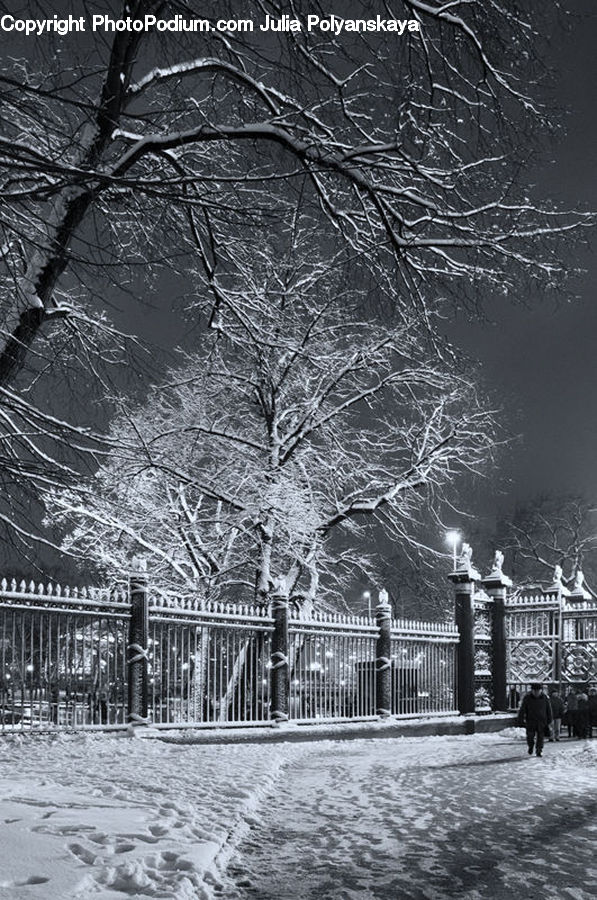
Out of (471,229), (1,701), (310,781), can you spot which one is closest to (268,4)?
(471,229)

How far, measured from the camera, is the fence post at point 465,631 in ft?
71.4

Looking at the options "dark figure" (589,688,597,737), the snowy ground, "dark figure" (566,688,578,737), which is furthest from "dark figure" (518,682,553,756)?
"dark figure" (589,688,597,737)

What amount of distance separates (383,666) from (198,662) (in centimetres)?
442

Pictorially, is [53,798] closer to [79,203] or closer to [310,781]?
[310,781]

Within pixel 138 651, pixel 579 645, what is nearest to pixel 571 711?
pixel 579 645

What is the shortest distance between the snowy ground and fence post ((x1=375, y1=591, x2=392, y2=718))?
20.2ft

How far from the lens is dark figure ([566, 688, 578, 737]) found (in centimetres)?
2050

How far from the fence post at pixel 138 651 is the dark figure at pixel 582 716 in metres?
9.88

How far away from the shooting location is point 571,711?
20.5 meters

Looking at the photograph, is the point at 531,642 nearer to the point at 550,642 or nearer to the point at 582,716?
the point at 550,642

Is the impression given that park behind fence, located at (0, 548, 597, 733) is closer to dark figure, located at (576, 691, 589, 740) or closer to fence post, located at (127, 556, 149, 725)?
fence post, located at (127, 556, 149, 725)

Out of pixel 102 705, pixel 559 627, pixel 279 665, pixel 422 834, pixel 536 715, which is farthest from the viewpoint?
pixel 559 627

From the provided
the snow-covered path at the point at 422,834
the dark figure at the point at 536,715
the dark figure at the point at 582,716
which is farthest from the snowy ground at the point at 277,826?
the dark figure at the point at 582,716

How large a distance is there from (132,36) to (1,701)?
8648mm
